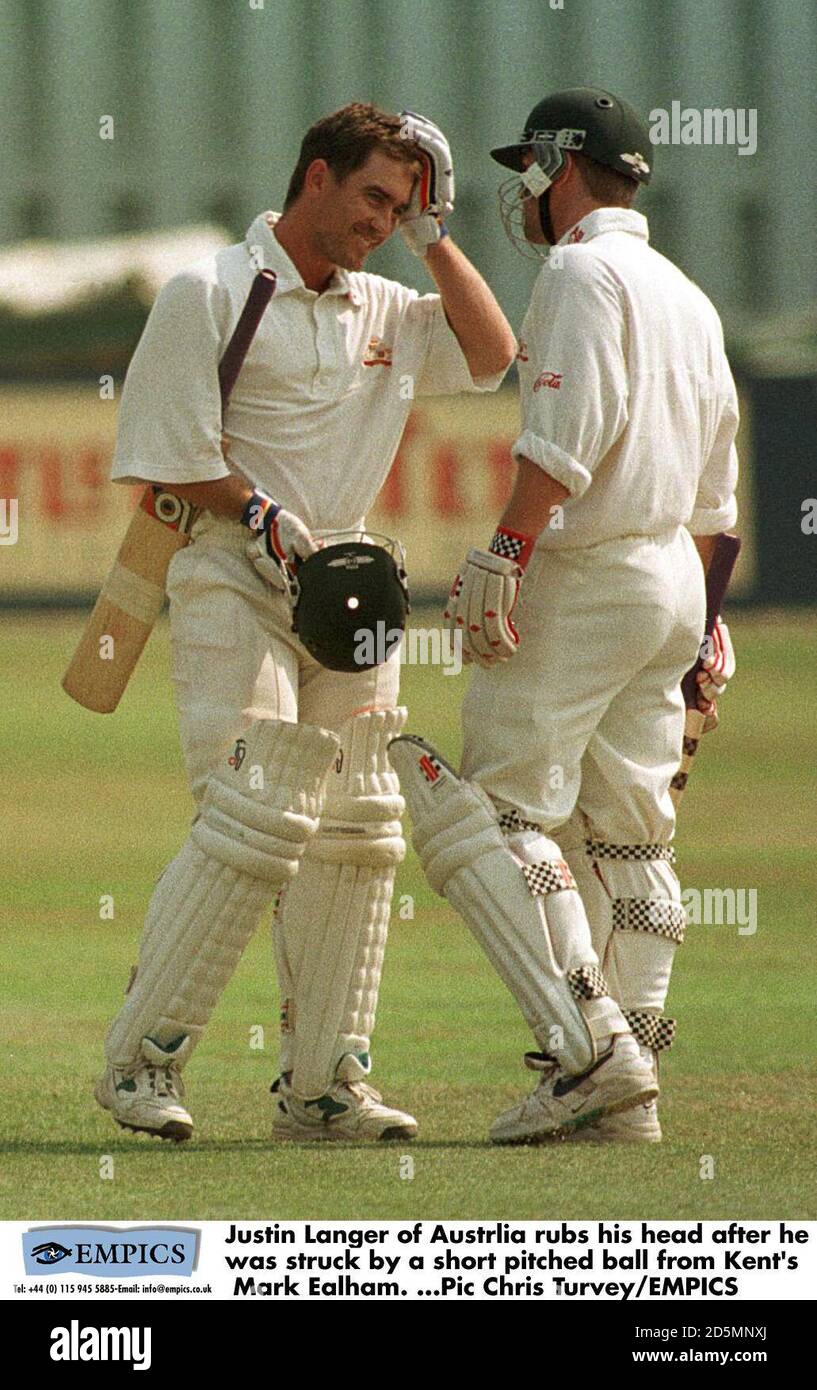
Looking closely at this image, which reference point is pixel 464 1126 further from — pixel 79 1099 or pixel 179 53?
pixel 179 53

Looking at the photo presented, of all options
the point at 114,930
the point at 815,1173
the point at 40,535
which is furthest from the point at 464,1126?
the point at 40,535

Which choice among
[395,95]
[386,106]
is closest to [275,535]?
[386,106]

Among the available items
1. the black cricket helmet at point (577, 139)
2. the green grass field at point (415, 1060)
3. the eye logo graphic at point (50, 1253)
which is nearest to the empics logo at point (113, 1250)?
the eye logo graphic at point (50, 1253)

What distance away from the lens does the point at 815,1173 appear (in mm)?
3100

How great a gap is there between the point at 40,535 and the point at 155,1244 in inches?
516

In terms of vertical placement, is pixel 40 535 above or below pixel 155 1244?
above

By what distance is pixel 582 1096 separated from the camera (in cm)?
322

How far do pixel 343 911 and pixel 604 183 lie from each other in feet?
3.86

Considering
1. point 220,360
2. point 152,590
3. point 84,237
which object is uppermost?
point 84,237

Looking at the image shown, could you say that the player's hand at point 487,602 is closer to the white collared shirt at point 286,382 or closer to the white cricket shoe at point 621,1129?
the white collared shirt at point 286,382

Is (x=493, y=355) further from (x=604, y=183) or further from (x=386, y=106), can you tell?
(x=386, y=106)

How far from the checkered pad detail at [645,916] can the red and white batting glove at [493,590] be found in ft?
1.56

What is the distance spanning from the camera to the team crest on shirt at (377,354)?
11.5 ft
